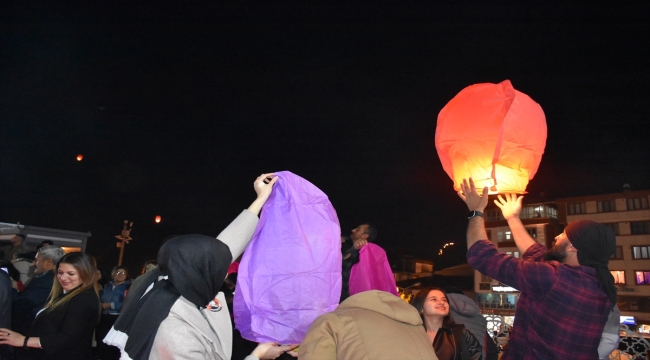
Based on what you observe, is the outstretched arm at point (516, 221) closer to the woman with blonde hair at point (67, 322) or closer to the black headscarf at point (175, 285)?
the black headscarf at point (175, 285)

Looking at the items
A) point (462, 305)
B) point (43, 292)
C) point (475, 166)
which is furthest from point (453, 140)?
point (43, 292)

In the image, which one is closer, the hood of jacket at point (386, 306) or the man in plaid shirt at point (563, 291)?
the hood of jacket at point (386, 306)

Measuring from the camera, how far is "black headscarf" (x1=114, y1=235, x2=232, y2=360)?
1.80 meters

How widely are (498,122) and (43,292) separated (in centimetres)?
431

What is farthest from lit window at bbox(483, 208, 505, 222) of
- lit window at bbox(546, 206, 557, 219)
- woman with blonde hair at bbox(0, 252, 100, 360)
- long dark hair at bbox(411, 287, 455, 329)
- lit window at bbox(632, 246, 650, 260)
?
woman with blonde hair at bbox(0, 252, 100, 360)

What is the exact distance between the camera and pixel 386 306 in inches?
84.2

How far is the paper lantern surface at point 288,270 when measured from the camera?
263 cm

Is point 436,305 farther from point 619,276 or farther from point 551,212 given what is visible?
point 551,212

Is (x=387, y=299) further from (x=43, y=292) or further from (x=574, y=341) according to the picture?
(x=43, y=292)

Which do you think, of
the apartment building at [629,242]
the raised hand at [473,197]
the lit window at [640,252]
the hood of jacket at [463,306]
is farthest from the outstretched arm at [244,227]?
the lit window at [640,252]

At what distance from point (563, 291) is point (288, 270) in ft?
5.60

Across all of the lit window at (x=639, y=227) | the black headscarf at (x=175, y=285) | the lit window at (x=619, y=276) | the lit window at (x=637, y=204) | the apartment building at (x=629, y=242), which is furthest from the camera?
the lit window at (x=637, y=204)

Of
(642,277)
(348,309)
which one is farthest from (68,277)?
(642,277)

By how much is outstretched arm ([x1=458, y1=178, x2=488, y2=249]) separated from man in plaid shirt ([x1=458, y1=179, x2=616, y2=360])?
1.9 inches
